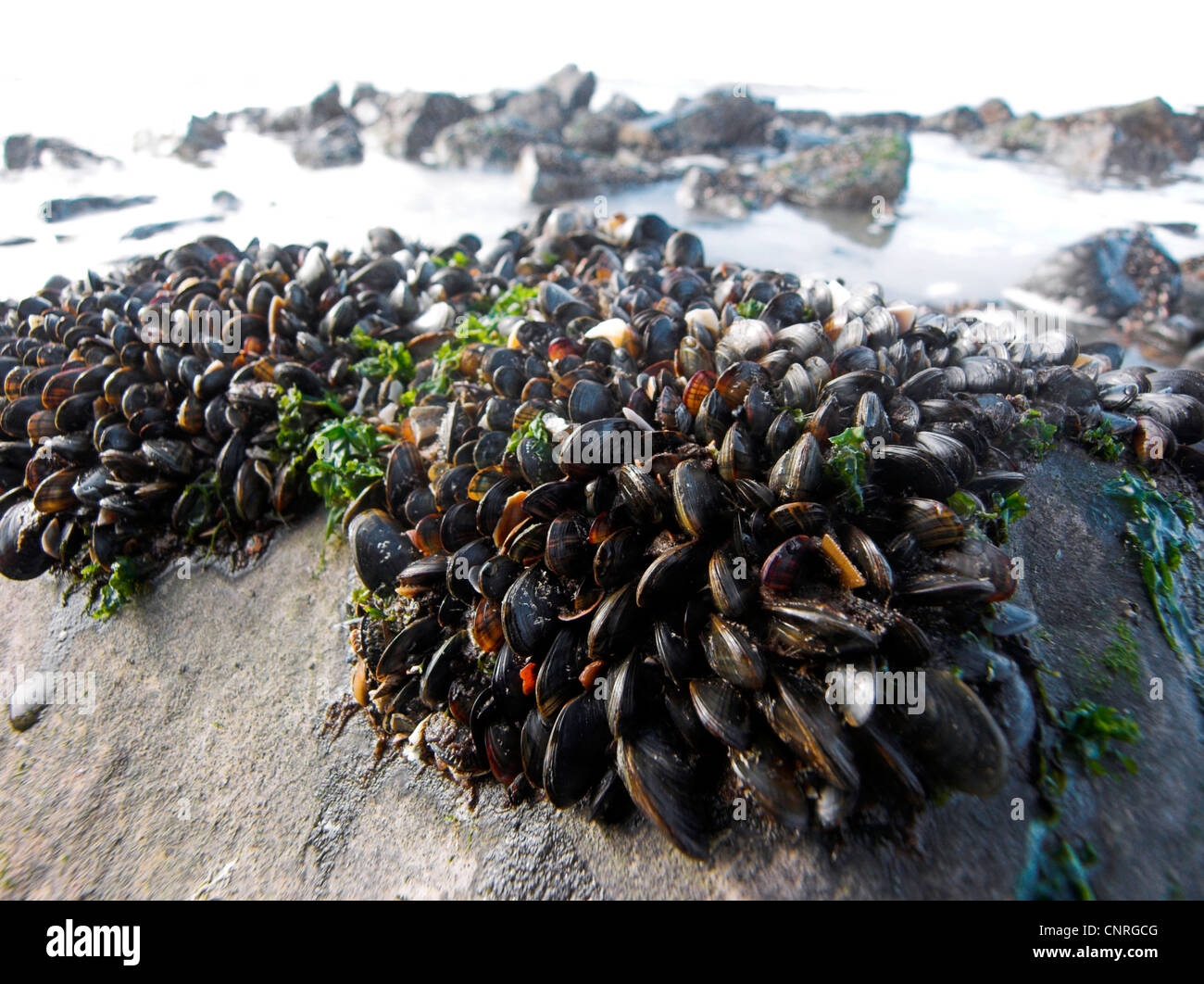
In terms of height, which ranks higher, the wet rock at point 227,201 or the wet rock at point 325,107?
the wet rock at point 325,107

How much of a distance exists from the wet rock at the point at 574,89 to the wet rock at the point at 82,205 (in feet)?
45.8

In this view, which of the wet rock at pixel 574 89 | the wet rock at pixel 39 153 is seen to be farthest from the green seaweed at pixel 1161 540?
the wet rock at pixel 574 89

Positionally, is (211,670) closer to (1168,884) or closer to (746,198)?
(1168,884)

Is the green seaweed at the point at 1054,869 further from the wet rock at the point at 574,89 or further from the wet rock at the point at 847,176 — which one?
the wet rock at the point at 574,89

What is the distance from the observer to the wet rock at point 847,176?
43.2 ft

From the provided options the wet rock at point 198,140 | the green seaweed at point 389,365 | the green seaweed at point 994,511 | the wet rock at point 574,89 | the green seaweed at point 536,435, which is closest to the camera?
the green seaweed at point 994,511

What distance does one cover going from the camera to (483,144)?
56.4 ft

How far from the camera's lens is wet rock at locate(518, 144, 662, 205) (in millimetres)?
13945

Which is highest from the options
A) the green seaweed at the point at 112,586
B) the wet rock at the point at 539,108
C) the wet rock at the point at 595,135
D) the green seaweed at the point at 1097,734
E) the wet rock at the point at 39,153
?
the wet rock at the point at 539,108

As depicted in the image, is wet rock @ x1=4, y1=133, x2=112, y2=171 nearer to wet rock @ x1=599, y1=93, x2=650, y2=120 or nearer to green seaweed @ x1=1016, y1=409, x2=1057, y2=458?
wet rock @ x1=599, y1=93, x2=650, y2=120

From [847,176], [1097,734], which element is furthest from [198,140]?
[1097,734]

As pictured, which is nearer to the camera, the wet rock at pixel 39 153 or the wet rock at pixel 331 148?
the wet rock at pixel 39 153

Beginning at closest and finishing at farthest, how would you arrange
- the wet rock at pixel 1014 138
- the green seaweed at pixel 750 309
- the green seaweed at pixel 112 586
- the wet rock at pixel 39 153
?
the green seaweed at pixel 750 309 → the green seaweed at pixel 112 586 → the wet rock at pixel 39 153 → the wet rock at pixel 1014 138

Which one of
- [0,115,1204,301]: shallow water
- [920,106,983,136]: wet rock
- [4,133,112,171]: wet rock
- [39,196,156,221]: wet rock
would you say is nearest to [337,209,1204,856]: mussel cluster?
[0,115,1204,301]: shallow water
